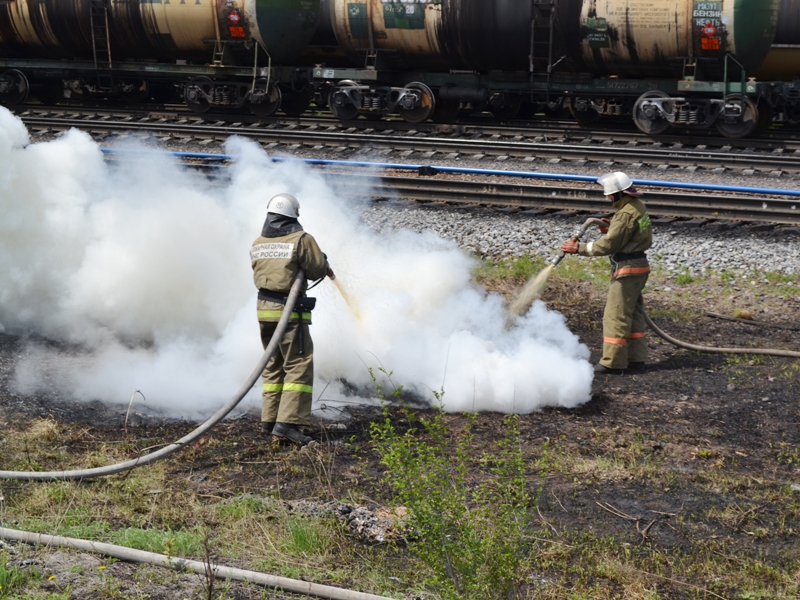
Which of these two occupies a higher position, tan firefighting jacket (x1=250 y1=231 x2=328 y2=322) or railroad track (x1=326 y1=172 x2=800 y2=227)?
tan firefighting jacket (x1=250 y1=231 x2=328 y2=322)

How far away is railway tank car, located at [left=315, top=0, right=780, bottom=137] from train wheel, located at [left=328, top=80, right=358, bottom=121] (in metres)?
0.03

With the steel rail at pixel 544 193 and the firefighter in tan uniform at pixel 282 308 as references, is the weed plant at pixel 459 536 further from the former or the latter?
the steel rail at pixel 544 193

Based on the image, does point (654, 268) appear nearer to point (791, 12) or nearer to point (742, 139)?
point (742, 139)

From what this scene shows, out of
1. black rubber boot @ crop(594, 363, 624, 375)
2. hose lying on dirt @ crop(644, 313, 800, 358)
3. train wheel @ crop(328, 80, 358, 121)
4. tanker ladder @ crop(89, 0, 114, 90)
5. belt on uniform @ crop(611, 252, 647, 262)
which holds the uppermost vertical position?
tanker ladder @ crop(89, 0, 114, 90)

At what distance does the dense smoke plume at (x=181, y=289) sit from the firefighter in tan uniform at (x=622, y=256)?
33 cm

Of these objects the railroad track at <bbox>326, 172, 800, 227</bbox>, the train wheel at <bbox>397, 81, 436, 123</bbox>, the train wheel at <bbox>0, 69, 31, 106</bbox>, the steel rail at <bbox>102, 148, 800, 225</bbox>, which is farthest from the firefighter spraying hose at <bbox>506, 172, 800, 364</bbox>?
the train wheel at <bbox>0, 69, 31, 106</bbox>

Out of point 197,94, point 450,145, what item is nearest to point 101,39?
point 197,94

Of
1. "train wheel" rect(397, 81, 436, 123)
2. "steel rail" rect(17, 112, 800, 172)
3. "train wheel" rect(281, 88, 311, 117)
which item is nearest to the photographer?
"steel rail" rect(17, 112, 800, 172)

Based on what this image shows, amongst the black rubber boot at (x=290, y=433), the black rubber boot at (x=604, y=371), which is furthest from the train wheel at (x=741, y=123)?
the black rubber boot at (x=290, y=433)

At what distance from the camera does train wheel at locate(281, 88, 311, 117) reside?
20.3 m

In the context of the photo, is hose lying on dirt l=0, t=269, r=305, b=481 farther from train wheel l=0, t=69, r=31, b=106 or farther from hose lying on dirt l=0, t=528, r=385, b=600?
train wheel l=0, t=69, r=31, b=106

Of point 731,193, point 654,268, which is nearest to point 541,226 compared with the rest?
point 654,268

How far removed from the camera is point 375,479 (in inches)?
222

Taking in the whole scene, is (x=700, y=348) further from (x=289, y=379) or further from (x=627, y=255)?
(x=289, y=379)
